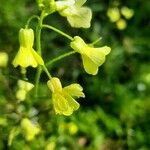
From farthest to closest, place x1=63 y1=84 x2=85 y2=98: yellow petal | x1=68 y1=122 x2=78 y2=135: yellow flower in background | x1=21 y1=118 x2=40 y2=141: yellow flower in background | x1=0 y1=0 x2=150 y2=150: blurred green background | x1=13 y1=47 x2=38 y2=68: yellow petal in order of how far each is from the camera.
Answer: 1. x1=0 y1=0 x2=150 y2=150: blurred green background
2. x1=68 y1=122 x2=78 y2=135: yellow flower in background
3. x1=21 y1=118 x2=40 y2=141: yellow flower in background
4. x1=63 y1=84 x2=85 y2=98: yellow petal
5. x1=13 y1=47 x2=38 y2=68: yellow petal

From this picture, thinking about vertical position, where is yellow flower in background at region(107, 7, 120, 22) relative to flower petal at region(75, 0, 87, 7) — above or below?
above

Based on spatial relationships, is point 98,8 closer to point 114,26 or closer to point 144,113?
point 114,26

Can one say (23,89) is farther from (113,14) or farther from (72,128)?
(113,14)

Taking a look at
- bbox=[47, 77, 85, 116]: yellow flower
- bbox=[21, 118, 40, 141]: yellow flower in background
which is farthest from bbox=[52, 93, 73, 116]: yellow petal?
bbox=[21, 118, 40, 141]: yellow flower in background

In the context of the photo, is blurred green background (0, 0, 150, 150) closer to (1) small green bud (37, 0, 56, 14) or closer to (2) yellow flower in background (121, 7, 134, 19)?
(2) yellow flower in background (121, 7, 134, 19)

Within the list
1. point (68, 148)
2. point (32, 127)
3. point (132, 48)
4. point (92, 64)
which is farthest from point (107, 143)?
point (92, 64)

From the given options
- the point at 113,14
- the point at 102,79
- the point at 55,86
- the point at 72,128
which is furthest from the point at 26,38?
the point at 113,14

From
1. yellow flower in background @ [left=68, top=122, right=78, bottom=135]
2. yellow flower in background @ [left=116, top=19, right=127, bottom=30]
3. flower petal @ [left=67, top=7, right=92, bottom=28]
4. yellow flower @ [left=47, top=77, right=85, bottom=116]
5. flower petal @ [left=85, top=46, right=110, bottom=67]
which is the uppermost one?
yellow flower in background @ [left=116, top=19, right=127, bottom=30]

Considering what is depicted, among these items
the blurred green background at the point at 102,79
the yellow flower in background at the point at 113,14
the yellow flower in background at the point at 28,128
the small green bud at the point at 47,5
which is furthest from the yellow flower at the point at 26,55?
the yellow flower in background at the point at 113,14
